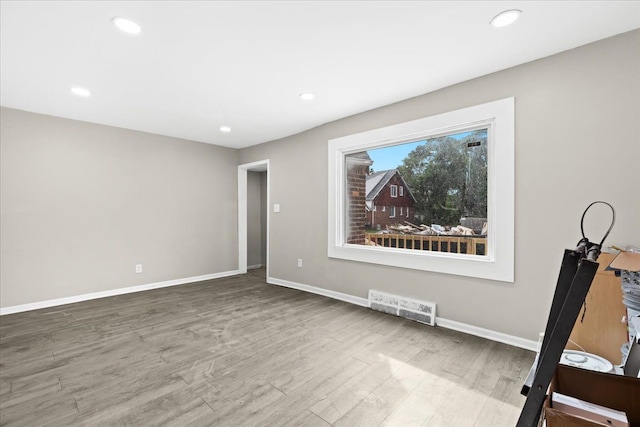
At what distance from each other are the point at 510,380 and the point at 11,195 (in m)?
5.61

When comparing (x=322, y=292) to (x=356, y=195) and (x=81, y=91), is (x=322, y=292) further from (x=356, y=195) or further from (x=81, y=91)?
(x=81, y=91)

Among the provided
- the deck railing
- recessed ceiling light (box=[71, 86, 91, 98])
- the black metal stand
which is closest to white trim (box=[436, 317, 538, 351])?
the deck railing

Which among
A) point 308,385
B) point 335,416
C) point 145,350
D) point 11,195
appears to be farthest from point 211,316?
point 11,195

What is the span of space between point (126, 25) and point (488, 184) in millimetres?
3258

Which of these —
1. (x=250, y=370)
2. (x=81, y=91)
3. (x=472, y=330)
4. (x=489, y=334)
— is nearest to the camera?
(x=250, y=370)

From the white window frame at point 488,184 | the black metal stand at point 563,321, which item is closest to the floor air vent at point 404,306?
the white window frame at point 488,184

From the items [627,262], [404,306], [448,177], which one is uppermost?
[448,177]

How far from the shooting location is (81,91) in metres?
3.17

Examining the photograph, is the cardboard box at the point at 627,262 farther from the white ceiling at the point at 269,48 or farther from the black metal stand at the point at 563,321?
the white ceiling at the point at 269,48

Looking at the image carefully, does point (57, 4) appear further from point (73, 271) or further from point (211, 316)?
point (73, 271)

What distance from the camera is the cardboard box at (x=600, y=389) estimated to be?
0.88 m

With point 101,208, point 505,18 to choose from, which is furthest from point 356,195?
point 101,208

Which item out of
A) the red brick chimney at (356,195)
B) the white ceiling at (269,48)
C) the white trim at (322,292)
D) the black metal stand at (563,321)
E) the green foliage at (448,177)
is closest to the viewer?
the black metal stand at (563,321)

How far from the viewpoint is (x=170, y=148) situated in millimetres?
5016
